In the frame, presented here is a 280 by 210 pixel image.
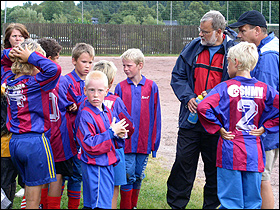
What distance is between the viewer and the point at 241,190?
3590 mm

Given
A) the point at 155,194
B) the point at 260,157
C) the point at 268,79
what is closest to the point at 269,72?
the point at 268,79

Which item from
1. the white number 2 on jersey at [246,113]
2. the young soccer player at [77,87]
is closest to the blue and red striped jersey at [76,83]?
the young soccer player at [77,87]

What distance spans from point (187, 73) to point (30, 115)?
187 cm

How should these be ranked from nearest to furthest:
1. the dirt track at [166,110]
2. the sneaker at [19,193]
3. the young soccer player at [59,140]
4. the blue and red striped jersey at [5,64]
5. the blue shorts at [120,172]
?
the blue shorts at [120,172], the blue and red striped jersey at [5,64], the young soccer player at [59,140], the sneaker at [19,193], the dirt track at [166,110]

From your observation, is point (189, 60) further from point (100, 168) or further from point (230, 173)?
point (100, 168)

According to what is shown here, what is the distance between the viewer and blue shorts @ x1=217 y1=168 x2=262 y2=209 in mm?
3600

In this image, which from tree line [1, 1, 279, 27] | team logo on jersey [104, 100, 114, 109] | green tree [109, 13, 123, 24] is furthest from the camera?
green tree [109, 13, 123, 24]

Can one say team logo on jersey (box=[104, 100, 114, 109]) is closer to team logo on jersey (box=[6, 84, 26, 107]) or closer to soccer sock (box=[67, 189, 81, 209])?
team logo on jersey (box=[6, 84, 26, 107])

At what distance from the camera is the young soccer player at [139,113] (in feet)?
15.0

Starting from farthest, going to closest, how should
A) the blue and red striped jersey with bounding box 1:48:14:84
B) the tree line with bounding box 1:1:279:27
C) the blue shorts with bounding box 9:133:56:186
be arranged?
the tree line with bounding box 1:1:279:27 → the blue and red striped jersey with bounding box 1:48:14:84 → the blue shorts with bounding box 9:133:56:186

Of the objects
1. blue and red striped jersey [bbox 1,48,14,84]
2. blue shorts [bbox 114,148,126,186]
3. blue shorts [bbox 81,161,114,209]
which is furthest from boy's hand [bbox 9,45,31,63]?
blue shorts [bbox 114,148,126,186]

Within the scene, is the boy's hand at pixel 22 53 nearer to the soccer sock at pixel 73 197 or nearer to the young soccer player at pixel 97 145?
the young soccer player at pixel 97 145

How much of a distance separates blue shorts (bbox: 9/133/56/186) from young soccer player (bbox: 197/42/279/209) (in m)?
1.51

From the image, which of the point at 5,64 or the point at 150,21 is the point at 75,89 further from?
the point at 150,21
